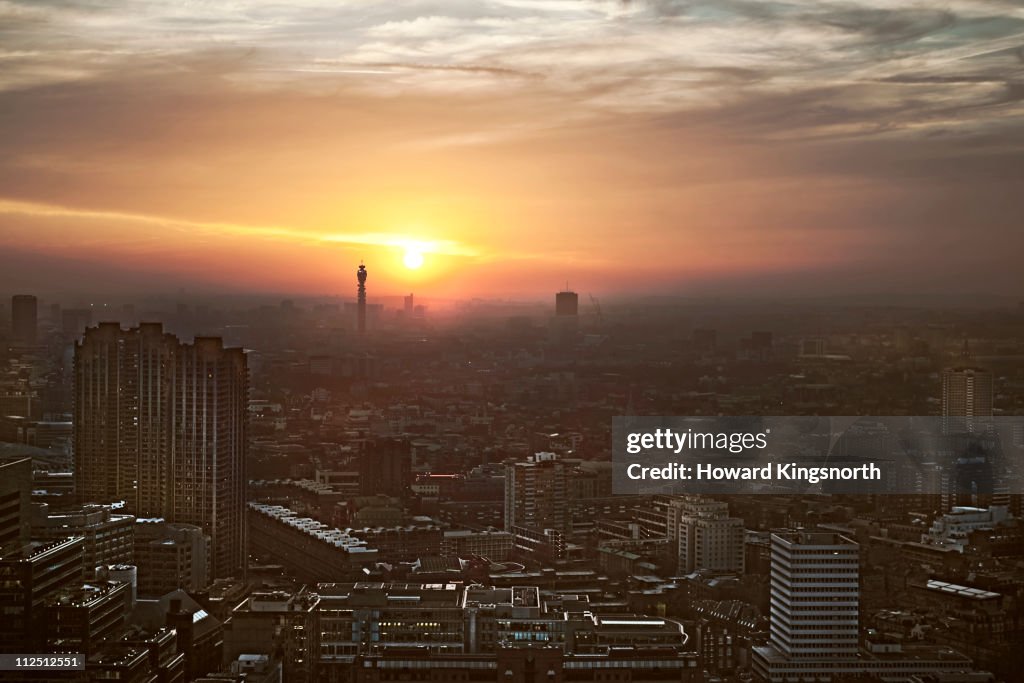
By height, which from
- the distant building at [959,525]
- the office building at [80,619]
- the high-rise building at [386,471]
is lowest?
the office building at [80,619]

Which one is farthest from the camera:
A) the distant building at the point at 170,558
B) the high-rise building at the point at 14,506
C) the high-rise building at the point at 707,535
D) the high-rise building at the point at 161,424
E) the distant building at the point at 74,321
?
the high-rise building at the point at 161,424

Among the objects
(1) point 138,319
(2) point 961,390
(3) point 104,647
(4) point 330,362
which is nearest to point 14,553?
(3) point 104,647

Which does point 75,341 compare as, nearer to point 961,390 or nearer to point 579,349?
point 579,349

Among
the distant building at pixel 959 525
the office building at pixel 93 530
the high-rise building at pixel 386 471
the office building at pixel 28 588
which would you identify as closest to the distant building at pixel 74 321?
the office building at pixel 93 530

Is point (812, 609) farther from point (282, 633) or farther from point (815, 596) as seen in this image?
point (282, 633)

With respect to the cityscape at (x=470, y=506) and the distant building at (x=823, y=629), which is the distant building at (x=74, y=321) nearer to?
the cityscape at (x=470, y=506)

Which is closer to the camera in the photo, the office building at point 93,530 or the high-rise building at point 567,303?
the office building at point 93,530

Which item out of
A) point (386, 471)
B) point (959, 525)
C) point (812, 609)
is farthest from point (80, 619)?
point (959, 525)

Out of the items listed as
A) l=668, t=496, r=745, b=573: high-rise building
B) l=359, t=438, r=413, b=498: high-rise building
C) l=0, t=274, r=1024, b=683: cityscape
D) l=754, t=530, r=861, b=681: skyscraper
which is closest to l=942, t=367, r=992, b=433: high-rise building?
l=0, t=274, r=1024, b=683: cityscape

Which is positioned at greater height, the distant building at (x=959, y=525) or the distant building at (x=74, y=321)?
the distant building at (x=74, y=321)
